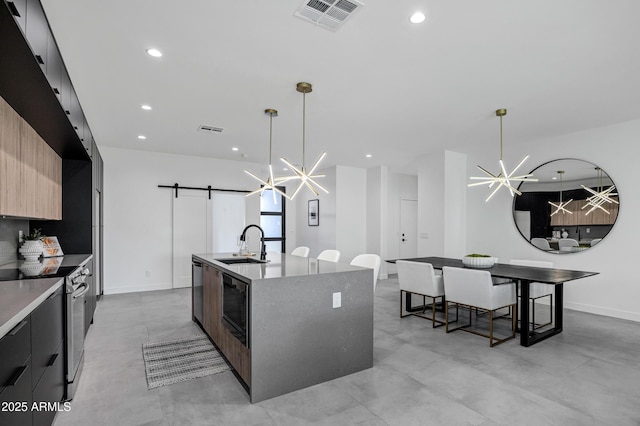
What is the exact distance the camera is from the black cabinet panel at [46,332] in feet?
5.61

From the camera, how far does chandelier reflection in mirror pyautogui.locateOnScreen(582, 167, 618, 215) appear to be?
470 cm

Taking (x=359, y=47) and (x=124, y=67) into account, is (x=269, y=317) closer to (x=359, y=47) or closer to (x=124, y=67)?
(x=359, y=47)

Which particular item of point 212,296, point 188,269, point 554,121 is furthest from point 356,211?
point 212,296

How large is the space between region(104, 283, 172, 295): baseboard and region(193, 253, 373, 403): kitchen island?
3.86 m

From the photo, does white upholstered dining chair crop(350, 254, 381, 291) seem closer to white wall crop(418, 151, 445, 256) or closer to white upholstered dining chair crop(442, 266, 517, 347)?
white upholstered dining chair crop(442, 266, 517, 347)

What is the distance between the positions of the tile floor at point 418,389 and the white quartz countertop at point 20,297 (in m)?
0.87

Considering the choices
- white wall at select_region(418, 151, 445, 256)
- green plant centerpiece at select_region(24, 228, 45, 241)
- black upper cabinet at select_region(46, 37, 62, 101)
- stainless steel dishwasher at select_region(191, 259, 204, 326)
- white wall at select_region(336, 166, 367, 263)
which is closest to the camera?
black upper cabinet at select_region(46, 37, 62, 101)

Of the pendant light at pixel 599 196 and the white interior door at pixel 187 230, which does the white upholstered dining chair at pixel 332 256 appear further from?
the pendant light at pixel 599 196

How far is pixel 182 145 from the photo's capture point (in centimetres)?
586

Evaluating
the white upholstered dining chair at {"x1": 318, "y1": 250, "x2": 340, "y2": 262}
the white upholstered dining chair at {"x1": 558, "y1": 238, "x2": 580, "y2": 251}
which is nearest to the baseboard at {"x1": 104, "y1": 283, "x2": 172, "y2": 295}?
the white upholstered dining chair at {"x1": 318, "y1": 250, "x2": 340, "y2": 262}

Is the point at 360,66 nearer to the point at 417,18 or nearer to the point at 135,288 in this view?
the point at 417,18

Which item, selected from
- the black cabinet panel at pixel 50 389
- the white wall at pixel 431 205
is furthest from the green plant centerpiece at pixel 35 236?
the white wall at pixel 431 205

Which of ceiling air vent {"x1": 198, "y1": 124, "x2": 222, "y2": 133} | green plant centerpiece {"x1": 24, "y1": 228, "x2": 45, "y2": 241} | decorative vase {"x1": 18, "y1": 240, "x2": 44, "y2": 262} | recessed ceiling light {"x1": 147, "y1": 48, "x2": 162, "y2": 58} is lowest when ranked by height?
decorative vase {"x1": 18, "y1": 240, "x2": 44, "y2": 262}

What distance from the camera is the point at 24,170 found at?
9.02 feet
